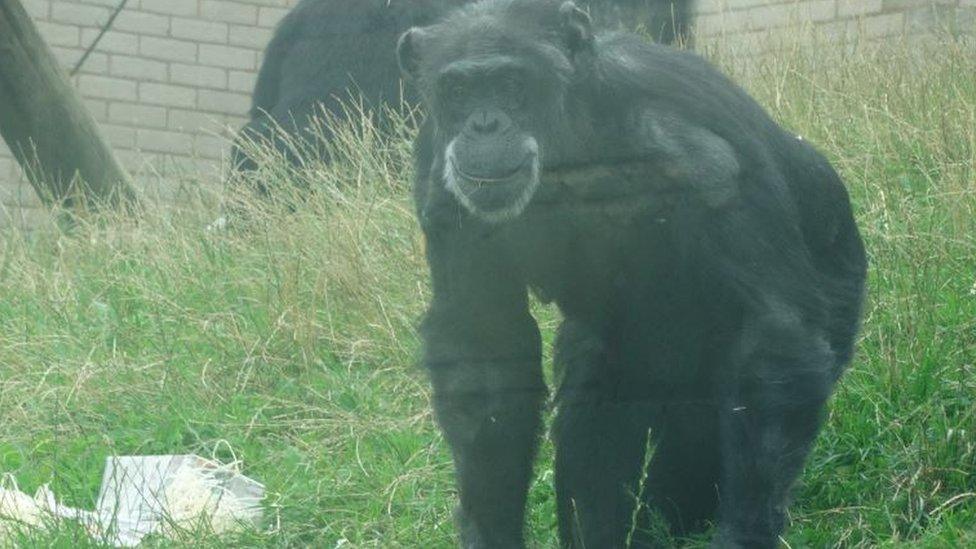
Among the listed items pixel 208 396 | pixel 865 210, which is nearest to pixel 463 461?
pixel 208 396

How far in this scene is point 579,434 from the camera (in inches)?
163

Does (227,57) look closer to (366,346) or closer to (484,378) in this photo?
(366,346)

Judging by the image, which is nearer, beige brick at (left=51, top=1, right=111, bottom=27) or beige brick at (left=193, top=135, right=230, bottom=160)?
beige brick at (left=51, top=1, right=111, bottom=27)

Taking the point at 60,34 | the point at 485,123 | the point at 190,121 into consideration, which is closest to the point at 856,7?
the point at 190,121

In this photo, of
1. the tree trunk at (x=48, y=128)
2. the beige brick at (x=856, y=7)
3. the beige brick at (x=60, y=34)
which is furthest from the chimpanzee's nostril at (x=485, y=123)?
the beige brick at (x=60, y=34)

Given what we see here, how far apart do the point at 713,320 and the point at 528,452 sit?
527 millimetres

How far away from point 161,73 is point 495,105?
5.53 m

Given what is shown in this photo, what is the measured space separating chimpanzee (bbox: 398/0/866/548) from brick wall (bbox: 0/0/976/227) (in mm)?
4638

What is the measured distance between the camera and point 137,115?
30.6ft

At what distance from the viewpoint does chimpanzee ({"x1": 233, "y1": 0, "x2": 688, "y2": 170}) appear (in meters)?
8.01

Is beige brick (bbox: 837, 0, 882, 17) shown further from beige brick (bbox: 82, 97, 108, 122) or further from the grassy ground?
beige brick (bbox: 82, 97, 108, 122)

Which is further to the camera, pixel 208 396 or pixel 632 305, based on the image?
pixel 208 396

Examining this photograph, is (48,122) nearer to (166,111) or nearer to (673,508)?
(166,111)

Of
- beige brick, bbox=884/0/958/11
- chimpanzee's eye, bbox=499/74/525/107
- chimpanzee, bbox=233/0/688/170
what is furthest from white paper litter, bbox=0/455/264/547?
beige brick, bbox=884/0/958/11
